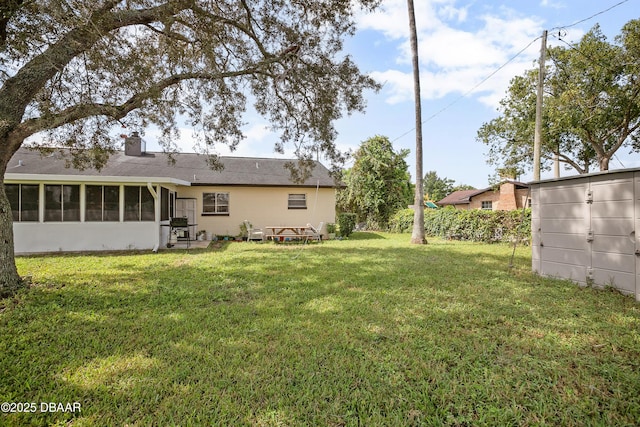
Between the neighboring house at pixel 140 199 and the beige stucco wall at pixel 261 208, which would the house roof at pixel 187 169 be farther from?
the beige stucco wall at pixel 261 208

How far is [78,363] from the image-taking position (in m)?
2.91

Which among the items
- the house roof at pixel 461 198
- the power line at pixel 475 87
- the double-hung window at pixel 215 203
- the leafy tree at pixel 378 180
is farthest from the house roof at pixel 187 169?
the house roof at pixel 461 198

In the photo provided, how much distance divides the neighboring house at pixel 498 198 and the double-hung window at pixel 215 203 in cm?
1967

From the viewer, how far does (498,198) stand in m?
28.6

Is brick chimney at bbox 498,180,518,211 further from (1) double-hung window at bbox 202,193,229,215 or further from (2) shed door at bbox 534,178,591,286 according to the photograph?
(1) double-hung window at bbox 202,193,229,215

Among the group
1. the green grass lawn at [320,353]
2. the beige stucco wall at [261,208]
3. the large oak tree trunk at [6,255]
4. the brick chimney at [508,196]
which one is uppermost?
the brick chimney at [508,196]

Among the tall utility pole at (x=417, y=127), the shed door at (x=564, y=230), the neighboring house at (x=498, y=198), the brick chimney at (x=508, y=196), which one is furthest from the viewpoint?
the brick chimney at (x=508, y=196)

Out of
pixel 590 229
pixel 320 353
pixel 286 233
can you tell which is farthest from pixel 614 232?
pixel 286 233

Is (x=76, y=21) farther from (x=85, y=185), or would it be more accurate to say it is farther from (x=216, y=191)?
(x=216, y=191)

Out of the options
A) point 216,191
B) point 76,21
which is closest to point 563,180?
point 76,21

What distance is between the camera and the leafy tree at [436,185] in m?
60.4

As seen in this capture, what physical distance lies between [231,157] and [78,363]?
15.1 m

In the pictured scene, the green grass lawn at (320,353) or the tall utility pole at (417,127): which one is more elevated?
the tall utility pole at (417,127)

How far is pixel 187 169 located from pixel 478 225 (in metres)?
14.2
